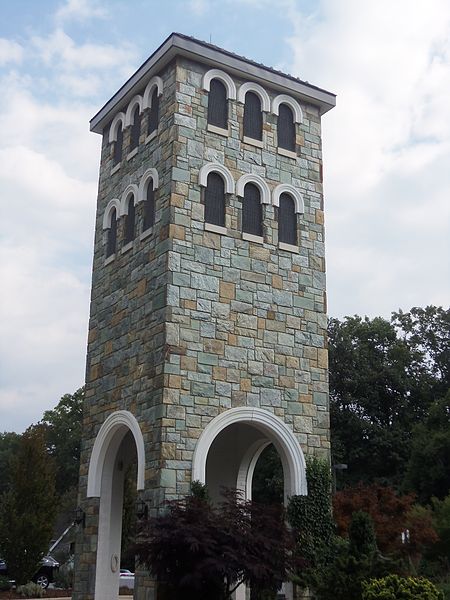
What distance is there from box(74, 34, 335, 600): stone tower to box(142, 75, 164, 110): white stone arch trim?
0.04 metres

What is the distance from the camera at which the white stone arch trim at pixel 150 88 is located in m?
18.4

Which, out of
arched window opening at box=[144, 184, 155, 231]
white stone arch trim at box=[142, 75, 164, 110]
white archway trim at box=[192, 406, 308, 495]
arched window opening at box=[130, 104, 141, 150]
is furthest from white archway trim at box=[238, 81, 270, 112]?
white archway trim at box=[192, 406, 308, 495]

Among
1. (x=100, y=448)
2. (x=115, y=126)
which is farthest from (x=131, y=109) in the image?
(x=100, y=448)

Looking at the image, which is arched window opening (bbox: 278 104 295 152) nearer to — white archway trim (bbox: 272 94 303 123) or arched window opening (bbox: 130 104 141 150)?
white archway trim (bbox: 272 94 303 123)

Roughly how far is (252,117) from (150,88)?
8.65 ft

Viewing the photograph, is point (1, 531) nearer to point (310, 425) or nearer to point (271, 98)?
point (310, 425)

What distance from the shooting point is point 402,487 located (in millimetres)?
32844

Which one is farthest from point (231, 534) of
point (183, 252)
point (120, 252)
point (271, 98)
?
point (271, 98)

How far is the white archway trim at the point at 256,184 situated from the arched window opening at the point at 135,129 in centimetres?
316

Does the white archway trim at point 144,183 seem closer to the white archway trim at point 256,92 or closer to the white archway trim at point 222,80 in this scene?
the white archway trim at point 222,80

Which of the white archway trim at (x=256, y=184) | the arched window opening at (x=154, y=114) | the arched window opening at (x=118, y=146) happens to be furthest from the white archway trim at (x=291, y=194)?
the arched window opening at (x=118, y=146)

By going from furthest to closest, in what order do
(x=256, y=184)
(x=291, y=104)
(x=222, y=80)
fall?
(x=291, y=104) < (x=222, y=80) < (x=256, y=184)

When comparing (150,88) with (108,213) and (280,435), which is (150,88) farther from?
(280,435)

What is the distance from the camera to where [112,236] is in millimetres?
19656
